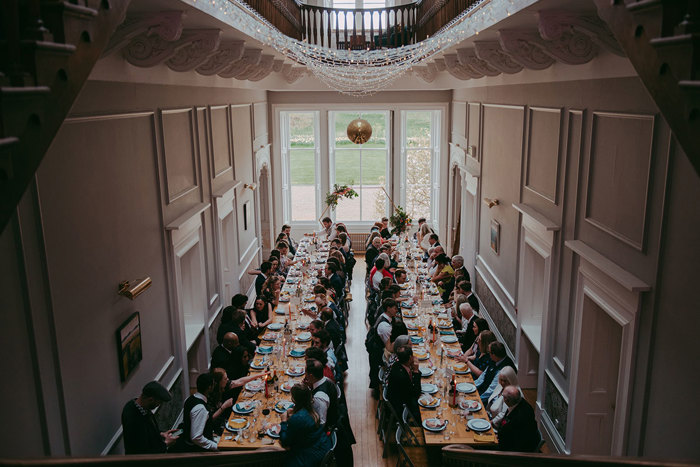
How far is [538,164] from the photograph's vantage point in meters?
7.80

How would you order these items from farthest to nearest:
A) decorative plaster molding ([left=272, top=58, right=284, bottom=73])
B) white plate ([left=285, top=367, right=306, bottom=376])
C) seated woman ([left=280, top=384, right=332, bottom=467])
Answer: decorative plaster molding ([left=272, top=58, right=284, bottom=73]), white plate ([left=285, top=367, right=306, bottom=376]), seated woman ([left=280, top=384, right=332, bottom=467])

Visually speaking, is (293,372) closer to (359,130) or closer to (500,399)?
(500,399)

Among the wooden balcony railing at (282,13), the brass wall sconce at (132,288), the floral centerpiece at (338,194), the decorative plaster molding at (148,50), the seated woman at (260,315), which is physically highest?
the wooden balcony railing at (282,13)

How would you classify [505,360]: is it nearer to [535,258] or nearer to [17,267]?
[535,258]

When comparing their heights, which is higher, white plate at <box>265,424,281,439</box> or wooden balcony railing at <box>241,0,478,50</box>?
wooden balcony railing at <box>241,0,478,50</box>

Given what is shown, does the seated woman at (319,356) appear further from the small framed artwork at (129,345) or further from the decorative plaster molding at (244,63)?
the decorative plaster molding at (244,63)

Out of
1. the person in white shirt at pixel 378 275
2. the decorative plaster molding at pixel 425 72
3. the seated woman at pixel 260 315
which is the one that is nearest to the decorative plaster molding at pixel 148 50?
the seated woman at pixel 260 315

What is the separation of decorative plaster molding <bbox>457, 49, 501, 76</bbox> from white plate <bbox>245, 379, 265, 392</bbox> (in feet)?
17.1

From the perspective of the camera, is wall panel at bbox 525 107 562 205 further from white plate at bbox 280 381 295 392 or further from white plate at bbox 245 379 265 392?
white plate at bbox 245 379 265 392

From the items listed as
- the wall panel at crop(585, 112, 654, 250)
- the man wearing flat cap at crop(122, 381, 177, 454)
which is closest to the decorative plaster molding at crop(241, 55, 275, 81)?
the wall panel at crop(585, 112, 654, 250)

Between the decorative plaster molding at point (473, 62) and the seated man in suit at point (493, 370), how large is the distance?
411cm

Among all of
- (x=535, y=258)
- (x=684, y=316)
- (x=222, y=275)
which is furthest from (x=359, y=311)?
(x=684, y=316)

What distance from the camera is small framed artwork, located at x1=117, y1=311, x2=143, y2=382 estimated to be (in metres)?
5.38

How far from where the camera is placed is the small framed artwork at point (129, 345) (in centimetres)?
538
